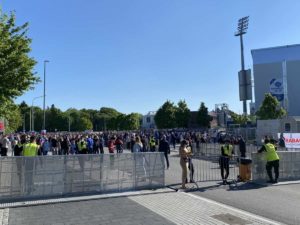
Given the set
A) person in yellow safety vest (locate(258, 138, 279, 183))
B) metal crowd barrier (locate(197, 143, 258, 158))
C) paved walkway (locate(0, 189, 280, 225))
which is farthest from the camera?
metal crowd barrier (locate(197, 143, 258, 158))

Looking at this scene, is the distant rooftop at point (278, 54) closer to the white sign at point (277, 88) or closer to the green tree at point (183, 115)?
the white sign at point (277, 88)

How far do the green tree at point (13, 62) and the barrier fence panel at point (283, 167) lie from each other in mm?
8528

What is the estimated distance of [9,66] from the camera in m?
12.3

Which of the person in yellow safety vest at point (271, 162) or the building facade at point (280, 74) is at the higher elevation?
the building facade at point (280, 74)

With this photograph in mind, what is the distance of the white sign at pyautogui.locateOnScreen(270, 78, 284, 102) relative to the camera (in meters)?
84.9

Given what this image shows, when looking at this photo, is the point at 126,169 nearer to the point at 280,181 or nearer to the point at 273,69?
the point at 280,181

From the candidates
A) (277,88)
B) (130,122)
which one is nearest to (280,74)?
(277,88)

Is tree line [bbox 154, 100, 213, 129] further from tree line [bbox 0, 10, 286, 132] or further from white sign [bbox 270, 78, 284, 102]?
white sign [bbox 270, 78, 284, 102]

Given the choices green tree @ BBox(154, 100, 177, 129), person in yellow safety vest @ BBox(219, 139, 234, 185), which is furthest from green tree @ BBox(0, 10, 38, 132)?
green tree @ BBox(154, 100, 177, 129)

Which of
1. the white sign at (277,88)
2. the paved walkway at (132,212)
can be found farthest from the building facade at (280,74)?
the paved walkway at (132,212)

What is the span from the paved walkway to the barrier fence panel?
3.93 metres

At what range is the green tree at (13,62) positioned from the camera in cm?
1230

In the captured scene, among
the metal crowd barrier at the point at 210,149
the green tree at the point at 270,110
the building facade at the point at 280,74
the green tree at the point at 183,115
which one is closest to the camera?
the metal crowd barrier at the point at 210,149

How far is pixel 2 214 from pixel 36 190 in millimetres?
1985
